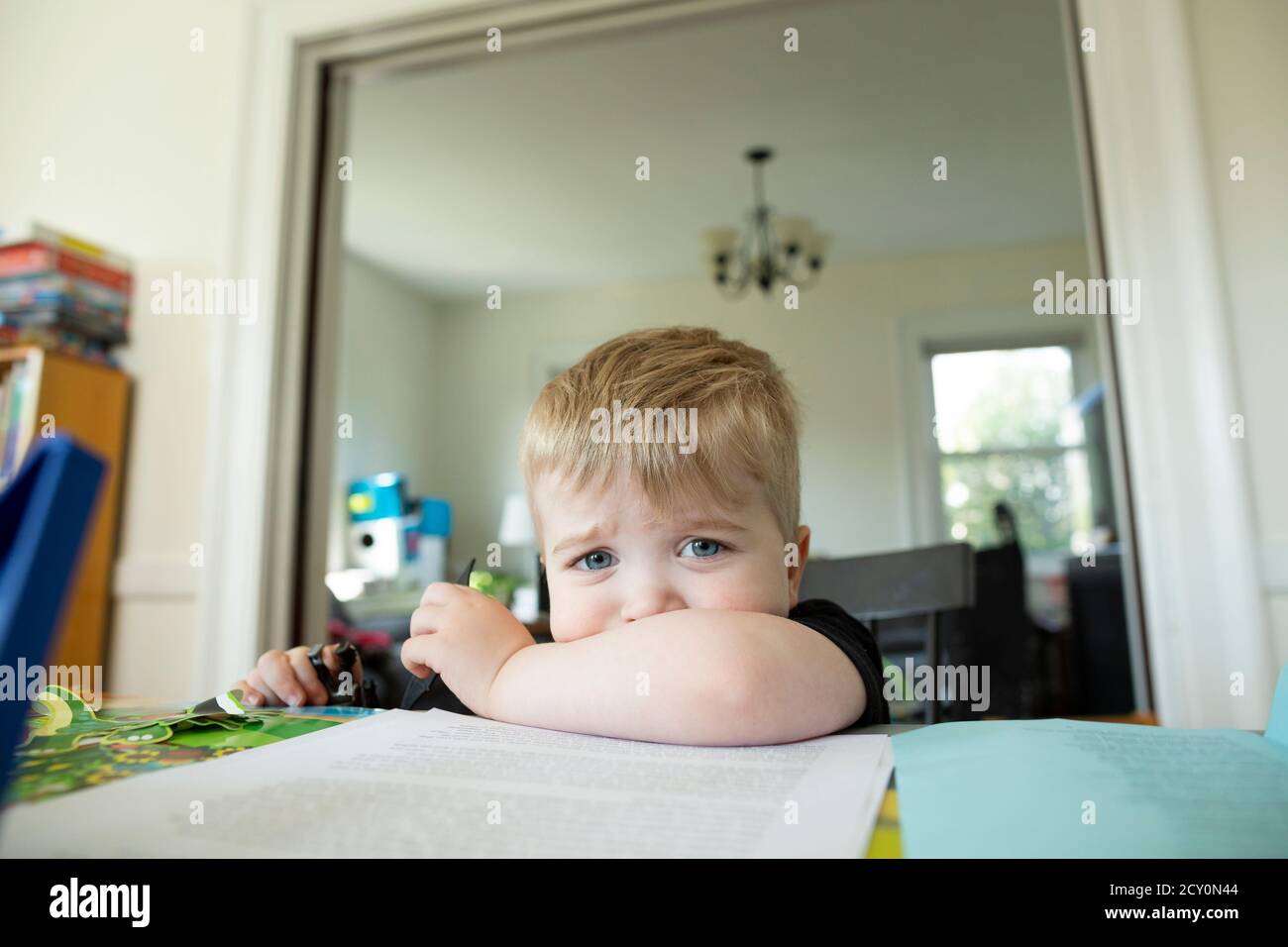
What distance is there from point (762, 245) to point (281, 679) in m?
4.14

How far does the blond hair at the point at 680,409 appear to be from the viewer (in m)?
0.69

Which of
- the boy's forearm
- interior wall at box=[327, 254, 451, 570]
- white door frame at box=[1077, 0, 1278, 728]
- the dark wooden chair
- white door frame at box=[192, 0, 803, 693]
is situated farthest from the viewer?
interior wall at box=[327, 254, 451, 570]

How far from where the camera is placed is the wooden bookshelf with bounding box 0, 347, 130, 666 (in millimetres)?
1817

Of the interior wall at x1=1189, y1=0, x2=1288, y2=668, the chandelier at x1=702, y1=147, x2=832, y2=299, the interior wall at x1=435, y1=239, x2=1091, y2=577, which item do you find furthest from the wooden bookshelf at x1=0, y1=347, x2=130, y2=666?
the interior wall at x1=435, y1=239, x2=1091, y2=577

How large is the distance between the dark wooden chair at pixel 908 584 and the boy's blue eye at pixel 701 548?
1.69ft

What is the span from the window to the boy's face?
4718 millimetres

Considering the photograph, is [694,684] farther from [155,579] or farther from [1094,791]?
[155,579]

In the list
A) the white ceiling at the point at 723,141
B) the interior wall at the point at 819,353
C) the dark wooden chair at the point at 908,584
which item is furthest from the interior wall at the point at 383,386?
the dark wooden chair at the point at 908,584

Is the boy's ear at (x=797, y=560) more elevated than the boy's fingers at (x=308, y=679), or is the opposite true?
the boy's ear at (x=797, y=560)

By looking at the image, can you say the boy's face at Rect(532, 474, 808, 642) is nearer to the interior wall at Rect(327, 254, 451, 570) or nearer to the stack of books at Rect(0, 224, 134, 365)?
the stack of books at Rect(0, 224, 134, 365)

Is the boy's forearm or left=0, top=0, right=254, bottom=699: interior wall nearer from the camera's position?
the boy's forearm

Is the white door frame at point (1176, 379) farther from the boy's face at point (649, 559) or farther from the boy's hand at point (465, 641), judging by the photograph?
the boy's hand at point (465, 641)
